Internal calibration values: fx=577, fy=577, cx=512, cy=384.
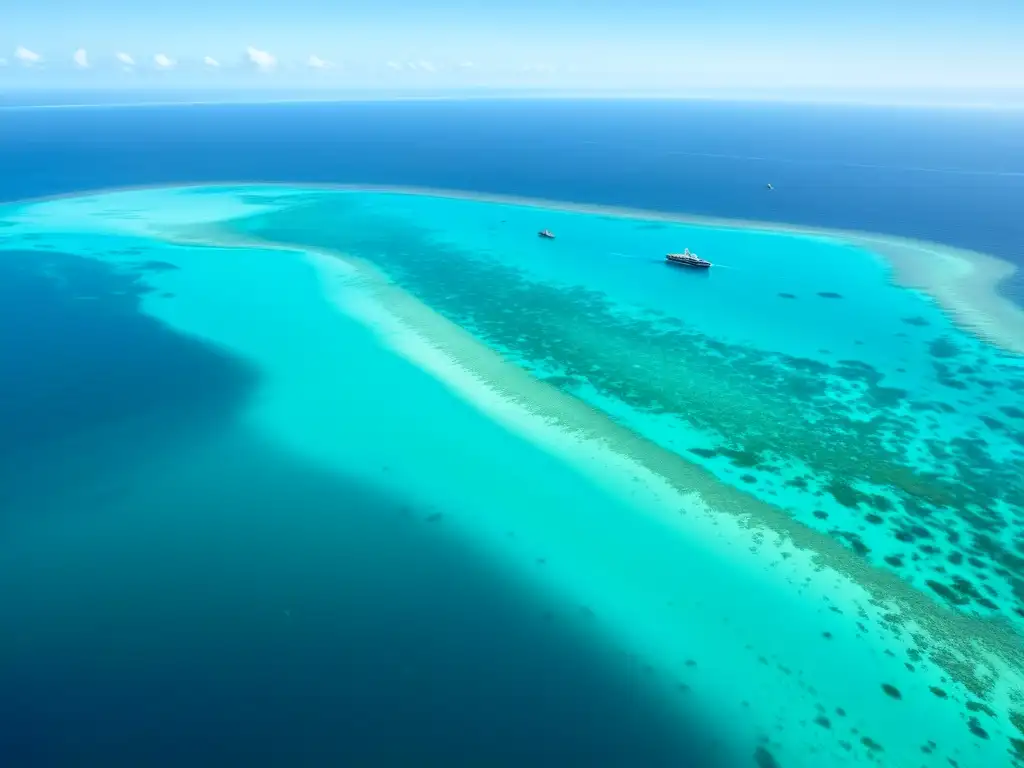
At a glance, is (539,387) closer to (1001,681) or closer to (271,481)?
(271,481)

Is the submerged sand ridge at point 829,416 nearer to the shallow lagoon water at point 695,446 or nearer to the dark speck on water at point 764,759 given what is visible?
the shallow lagoon water at point 695,446

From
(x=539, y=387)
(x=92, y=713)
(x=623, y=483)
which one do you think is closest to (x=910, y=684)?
(x=623, y=483)

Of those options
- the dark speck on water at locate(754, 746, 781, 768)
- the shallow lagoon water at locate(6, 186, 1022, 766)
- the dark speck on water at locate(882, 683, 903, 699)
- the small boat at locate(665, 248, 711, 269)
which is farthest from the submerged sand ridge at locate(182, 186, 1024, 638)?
the small boat at locate(665, 248, 711, 269)

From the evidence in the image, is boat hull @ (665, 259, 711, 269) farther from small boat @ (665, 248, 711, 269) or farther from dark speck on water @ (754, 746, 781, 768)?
dark speck on water @ (754, 746, 781, 768)

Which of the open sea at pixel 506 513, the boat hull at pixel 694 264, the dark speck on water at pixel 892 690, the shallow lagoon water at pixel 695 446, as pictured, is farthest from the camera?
the boat hull at pixel 694 264

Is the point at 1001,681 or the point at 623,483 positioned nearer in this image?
the point at 1001,681

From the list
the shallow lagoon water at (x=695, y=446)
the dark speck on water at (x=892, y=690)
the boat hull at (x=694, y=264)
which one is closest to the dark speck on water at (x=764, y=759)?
the shallow lagoon water at (x=695, y=446)
